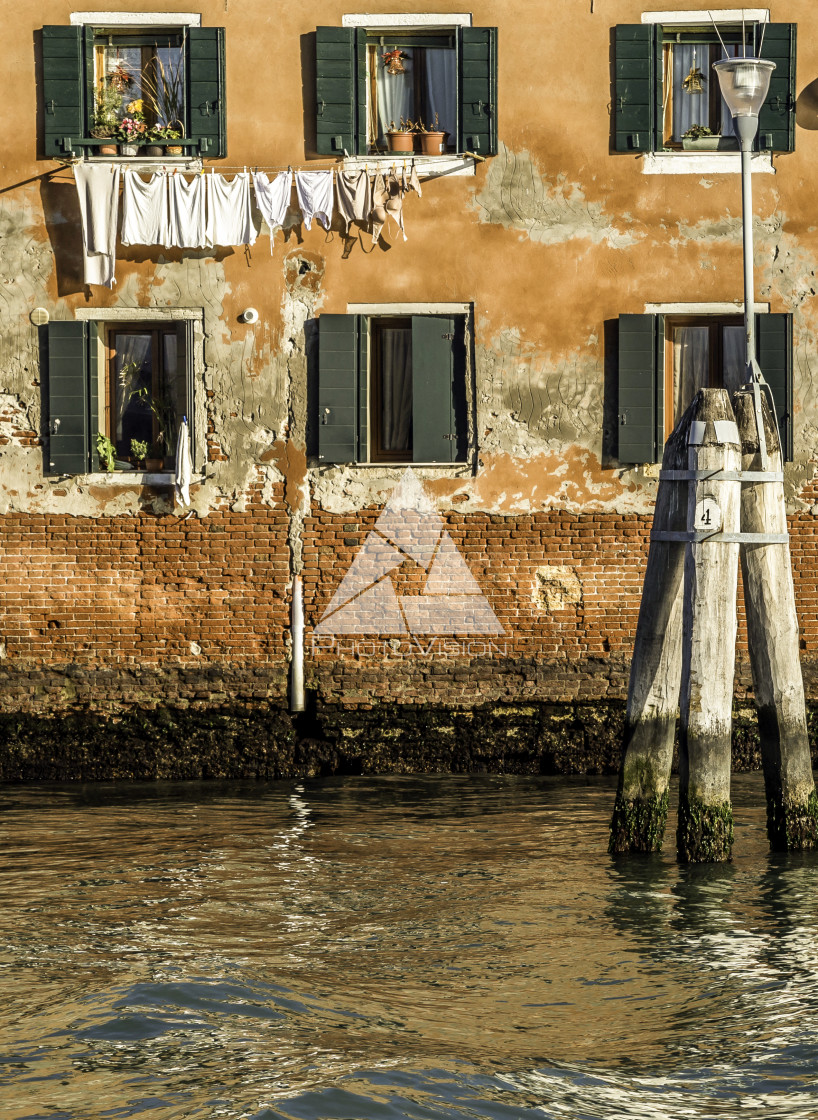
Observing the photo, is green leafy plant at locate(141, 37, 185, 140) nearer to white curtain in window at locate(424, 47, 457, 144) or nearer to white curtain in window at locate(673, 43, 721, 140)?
white curtain in window at locate(424, 47, 457, 144)

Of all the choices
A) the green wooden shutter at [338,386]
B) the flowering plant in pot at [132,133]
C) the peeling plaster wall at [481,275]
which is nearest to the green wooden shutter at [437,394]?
the peeling plaster wall at [481,275]

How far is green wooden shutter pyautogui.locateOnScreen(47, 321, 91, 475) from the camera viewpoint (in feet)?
38.3

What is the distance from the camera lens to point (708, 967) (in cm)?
643

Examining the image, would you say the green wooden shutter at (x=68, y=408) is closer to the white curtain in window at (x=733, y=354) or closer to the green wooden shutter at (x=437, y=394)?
the green wooden shutter at (x=437, y=394)

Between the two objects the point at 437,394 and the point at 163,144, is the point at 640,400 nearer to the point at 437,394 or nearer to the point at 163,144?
the point at 437,394

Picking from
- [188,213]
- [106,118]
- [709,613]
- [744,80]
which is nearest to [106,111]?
[106,118]

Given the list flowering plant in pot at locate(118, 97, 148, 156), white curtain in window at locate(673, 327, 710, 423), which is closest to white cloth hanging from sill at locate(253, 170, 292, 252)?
flowering plant in pot at locate(118, 97, 148, 156)

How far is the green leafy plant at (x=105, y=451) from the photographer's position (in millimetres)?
11859

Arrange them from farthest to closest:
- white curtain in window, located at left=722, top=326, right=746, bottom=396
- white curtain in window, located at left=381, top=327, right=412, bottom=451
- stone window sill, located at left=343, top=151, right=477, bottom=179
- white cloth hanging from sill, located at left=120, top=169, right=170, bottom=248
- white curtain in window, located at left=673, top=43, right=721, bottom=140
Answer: white curtain in window, located at left=381, top=327, right=412, bottom=451
white curtain in window, located at left=722, top=326, right=746, bottom=396
white curtain in window, located at left=673, top=43, right=721, bottom=140
stone window sill, located at left=343, top=151, right=477, bottom=179
white cloth hanging from sill, located at left=120, top=169, right=170, bottom=248

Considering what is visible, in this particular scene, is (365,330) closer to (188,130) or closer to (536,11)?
(188,130)

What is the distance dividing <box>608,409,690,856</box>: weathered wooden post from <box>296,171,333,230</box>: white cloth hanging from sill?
188 inches

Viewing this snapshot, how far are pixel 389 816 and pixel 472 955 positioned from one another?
3279 millimetres

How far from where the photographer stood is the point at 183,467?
1167 centimetres

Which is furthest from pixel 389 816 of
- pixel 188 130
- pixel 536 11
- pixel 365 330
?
pixel 536 11
